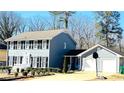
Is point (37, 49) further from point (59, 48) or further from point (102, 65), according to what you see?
point (102, 65)

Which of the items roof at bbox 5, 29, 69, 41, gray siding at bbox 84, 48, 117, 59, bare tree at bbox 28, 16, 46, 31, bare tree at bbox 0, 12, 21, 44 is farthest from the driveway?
bare tree at bbox 0, 12, 21, 44

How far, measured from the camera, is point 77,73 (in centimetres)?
5122

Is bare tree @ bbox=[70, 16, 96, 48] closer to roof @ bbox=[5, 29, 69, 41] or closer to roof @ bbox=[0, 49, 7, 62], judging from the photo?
roof @ bbox=[5, 29, 69, 41]

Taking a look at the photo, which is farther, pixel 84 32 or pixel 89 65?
pixel 89 65

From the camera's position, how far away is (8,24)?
168 feet

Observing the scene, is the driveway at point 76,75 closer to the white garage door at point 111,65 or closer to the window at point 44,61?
the white garage door at point 111,65

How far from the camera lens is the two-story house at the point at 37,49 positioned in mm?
51344

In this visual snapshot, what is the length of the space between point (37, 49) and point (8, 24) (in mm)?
1172

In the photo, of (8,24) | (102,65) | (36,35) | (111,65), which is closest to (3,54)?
(8,24)

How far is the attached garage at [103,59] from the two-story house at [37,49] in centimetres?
69

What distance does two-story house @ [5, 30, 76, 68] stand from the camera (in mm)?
51344

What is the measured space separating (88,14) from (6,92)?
3.35 metres
